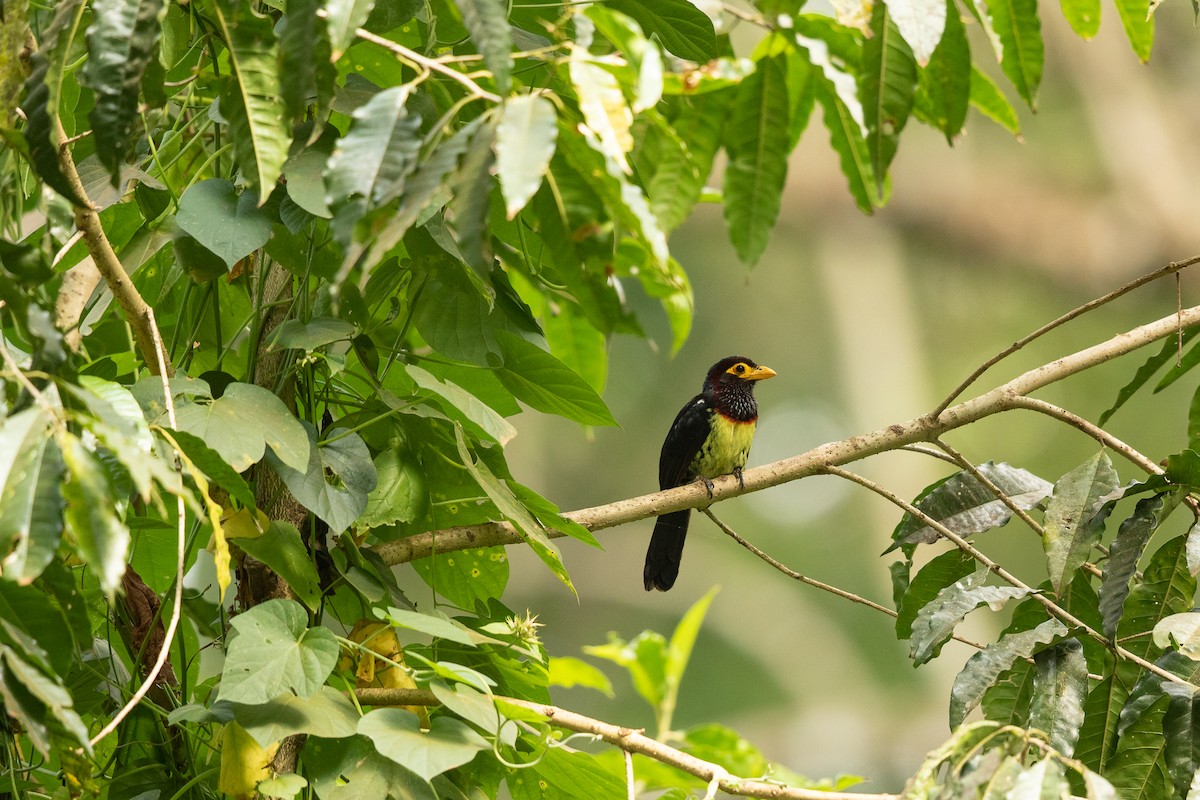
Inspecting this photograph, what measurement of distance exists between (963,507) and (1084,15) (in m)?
1.03

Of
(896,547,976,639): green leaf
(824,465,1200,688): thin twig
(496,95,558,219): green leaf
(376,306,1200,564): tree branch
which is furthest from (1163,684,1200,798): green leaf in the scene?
(496,95,558,219): green leaf

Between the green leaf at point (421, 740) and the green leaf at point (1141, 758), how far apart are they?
97cm

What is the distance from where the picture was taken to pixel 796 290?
15523 mm

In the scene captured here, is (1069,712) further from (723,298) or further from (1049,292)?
(723,298)

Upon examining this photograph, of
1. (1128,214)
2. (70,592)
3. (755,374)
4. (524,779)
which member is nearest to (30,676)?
Answer: (70,592)

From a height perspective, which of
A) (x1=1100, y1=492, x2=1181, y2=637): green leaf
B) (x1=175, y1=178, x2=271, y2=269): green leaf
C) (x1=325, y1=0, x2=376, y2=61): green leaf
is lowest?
(x1=1100, y1=492, x2=1181, y2=637): green leaf

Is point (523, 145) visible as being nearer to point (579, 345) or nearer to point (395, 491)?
point (395, 491)

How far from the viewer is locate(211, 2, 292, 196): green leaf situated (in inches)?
52.4

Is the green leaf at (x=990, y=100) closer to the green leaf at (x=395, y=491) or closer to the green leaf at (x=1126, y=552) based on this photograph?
the green leaf at (x=1126, y=552)

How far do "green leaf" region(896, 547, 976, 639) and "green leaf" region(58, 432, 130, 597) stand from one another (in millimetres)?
1486

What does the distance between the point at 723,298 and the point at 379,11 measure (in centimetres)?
1347

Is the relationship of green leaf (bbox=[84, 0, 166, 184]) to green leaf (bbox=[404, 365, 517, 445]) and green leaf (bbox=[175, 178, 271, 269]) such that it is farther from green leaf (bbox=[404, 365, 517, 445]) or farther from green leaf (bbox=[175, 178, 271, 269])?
green leaf (bbox=[404, 365, 517, 445])

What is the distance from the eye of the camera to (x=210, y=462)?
4.57 ft

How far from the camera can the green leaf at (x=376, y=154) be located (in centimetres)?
104
